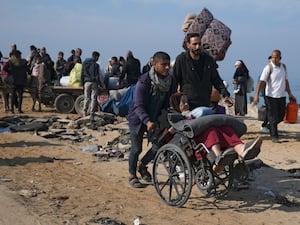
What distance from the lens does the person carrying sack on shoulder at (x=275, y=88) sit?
375 inches

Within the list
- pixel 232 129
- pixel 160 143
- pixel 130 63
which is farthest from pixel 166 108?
pixel 130 63

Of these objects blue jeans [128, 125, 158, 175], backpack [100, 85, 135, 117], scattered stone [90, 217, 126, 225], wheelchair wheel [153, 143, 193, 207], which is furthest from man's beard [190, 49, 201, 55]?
backpack [100, 85, 135, 117]

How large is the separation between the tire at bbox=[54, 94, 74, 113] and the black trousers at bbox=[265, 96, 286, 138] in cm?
695

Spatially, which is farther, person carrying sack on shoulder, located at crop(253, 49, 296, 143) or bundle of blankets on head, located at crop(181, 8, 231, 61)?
person carrying sack on shoulder, located at crop(253, 49, 296, 143)

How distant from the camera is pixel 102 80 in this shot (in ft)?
42.8

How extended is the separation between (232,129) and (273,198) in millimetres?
1183

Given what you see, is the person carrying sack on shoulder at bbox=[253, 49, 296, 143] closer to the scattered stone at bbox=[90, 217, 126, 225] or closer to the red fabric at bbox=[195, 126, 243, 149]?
the red fabric at bbox=[195, 126, 243, 149]

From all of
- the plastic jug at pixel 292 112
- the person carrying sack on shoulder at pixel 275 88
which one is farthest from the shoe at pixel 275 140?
the plastic jug at pixel 292 112

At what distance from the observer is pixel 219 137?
5.07 metres

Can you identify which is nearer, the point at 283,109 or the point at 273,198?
the point at 273,198

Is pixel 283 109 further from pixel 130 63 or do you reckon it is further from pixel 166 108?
pixel 130 63

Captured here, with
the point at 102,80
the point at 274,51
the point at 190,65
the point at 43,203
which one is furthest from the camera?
the point at 102,80

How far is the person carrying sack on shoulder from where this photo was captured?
9.52 meters

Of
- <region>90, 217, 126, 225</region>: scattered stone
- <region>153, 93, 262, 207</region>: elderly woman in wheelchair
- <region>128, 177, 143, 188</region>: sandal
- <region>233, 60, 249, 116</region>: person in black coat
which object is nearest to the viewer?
<region>90, 217, 126, 225</region>: scattered stone
